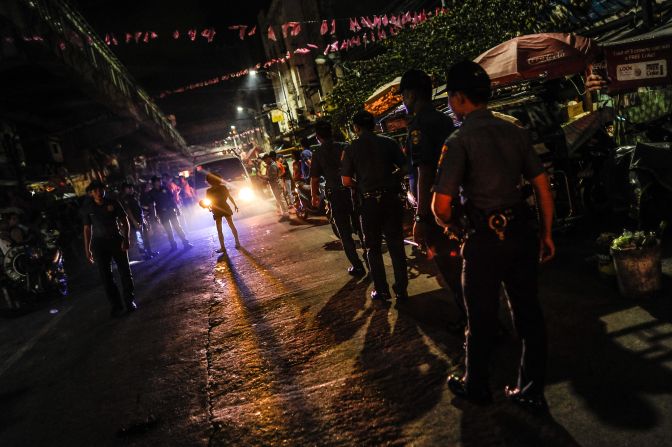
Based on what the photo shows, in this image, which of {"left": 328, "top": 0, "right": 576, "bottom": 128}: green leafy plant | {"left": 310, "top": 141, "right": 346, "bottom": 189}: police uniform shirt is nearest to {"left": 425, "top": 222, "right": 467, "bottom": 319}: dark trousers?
{"left": 310, "top": 141, "right": 346, "bottom": 189}: police uniform shirt

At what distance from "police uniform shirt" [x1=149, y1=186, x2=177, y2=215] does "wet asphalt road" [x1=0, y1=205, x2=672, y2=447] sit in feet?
21.0

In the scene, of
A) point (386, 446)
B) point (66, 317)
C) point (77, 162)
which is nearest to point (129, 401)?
point (386, 446)

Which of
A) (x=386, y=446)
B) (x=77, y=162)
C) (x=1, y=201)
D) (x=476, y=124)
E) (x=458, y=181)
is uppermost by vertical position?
(x=77, y=162)

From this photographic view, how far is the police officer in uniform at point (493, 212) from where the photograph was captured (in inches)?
97.1

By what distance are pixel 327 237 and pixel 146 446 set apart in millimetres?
6903

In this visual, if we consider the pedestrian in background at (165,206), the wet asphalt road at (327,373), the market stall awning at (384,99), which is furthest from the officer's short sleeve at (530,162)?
the pedestrian in background at (165,206)

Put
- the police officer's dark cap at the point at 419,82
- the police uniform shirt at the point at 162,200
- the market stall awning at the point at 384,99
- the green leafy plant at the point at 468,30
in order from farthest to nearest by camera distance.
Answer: the police uniform shirt at the point at 162,200 < the green leafy plant at the point at 468,30 < the market stall awning at the point at 384,99 < the police officer's dark cap at the point at 419,82

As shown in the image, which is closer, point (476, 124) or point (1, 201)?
point (476, 124)

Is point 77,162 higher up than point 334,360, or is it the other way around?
point 77,162

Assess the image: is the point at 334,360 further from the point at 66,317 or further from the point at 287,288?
the point at 66,317

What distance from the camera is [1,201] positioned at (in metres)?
12.4

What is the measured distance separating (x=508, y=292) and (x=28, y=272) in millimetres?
9771

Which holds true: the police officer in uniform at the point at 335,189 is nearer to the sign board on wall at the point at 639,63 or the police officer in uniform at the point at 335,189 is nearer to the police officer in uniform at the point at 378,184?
the police officer in uniform at the point at 378,184

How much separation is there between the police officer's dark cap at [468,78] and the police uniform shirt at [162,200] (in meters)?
11.5
